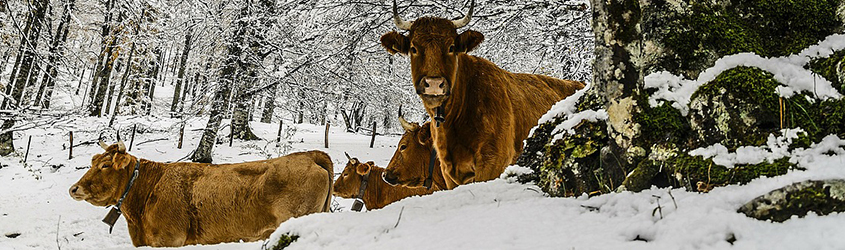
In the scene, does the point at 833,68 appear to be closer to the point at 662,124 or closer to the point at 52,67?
the point at 662,124

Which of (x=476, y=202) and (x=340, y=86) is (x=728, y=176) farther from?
(x=340, y=86)

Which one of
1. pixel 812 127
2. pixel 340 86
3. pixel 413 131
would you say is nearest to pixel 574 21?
pixel 413 131

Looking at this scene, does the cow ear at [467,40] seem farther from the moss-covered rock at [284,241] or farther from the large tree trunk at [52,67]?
the large tree trunk at [52,67]

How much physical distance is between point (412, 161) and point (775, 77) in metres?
4.87

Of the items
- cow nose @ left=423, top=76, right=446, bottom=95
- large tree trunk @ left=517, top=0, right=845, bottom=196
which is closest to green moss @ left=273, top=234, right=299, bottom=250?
large tree trunk @ left=517, top=0, right=845, bottom=196

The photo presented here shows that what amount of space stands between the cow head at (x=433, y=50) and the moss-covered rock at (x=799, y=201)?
2.57 meters

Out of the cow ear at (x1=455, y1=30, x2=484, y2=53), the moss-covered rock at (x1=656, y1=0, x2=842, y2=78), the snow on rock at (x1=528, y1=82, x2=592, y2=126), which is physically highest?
the cow ear at (x1=455, y1=30, x2=484, y2=53)

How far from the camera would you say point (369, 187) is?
8.10 m

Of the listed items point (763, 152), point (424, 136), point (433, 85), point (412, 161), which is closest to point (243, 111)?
point (412, 161)

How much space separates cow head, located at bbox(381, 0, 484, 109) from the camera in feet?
12.9

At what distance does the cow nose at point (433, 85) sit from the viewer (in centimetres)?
389

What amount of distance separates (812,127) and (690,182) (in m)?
0.45

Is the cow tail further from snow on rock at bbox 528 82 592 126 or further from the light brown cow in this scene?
snow on rock at bbox 528 82 592 126

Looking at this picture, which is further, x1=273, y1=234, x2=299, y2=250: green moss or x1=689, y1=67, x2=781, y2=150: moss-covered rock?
x1=273, y1=234, x2=299, y2=250: green moss
